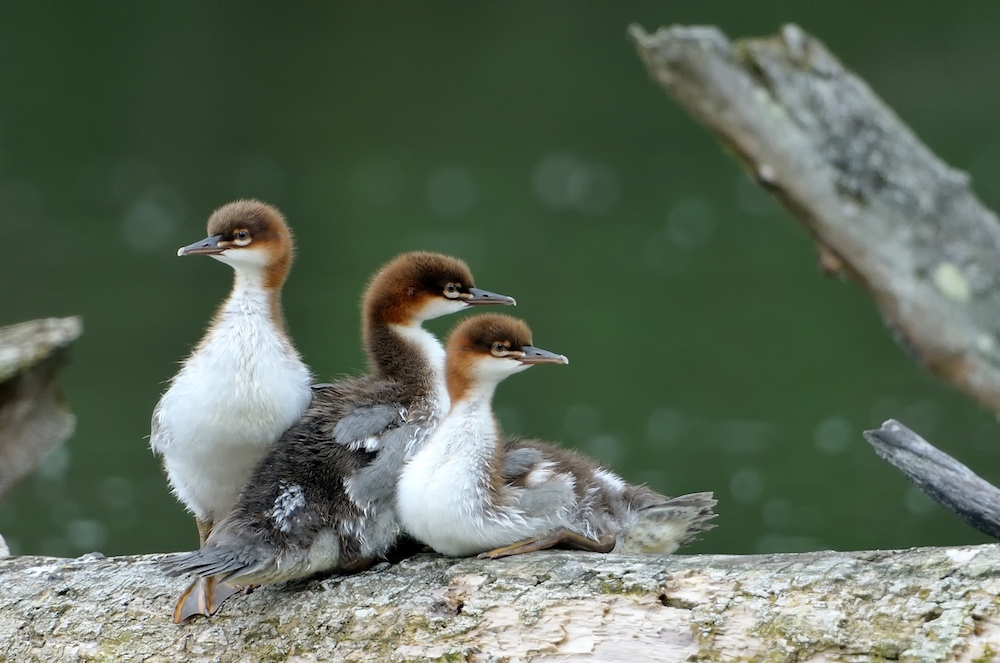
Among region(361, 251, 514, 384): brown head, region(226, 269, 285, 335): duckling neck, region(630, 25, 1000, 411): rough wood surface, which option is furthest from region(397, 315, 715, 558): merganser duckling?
region(630, 25, 1000, 411): rough wood surface

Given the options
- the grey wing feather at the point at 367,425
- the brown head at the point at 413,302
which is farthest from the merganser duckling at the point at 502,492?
the brown head at the point at 413,302

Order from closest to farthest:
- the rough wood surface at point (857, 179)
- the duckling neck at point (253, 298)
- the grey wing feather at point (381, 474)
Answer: the grey wing feather at point (381, 474) < the duckling neck at point (253, 298) < the rough wood surface at point (857, 179)

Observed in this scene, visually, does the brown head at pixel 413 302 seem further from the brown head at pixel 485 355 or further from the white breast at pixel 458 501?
the white breast at pixel 458 501

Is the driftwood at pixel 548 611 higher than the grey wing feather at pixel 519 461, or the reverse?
the grey wing feather at pixel 519 461

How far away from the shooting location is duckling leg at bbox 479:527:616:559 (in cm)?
312

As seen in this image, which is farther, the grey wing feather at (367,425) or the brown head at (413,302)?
the brown head at (413,302)

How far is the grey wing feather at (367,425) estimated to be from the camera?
10.6ft

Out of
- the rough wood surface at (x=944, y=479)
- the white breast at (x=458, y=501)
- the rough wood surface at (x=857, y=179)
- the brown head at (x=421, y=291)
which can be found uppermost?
the rough wood surface at (x=857, y=179)

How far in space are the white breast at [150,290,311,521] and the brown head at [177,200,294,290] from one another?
0.36ft

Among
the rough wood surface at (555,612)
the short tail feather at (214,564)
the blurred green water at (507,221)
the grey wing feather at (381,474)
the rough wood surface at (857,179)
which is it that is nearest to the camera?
the rough wood surface at (555,612)

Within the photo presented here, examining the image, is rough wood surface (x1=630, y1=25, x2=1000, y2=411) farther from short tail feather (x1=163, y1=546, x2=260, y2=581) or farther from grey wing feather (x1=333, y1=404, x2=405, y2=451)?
short tail feather (x1=163, y1=546, x2=260, y2=581)

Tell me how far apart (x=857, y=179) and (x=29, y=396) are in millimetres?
3270

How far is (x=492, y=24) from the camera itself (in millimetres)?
18578

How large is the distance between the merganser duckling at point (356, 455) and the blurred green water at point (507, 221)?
4.54 meters
